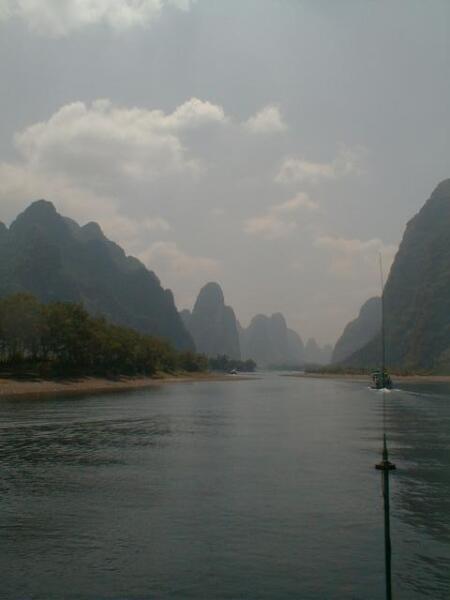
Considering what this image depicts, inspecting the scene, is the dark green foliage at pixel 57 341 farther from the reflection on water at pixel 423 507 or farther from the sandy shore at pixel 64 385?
the reflection on water at pixel 423 507

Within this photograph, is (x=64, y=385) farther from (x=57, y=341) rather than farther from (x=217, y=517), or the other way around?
(x=217, y=517)

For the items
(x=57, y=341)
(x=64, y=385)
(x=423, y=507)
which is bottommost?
(x=423, y=507)

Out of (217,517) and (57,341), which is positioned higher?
(57,341)

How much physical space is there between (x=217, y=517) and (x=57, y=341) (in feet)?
332

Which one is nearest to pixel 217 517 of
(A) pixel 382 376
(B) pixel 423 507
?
(B) pixel 423 507

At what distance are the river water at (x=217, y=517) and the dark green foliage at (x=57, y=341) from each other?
69122 millimetres

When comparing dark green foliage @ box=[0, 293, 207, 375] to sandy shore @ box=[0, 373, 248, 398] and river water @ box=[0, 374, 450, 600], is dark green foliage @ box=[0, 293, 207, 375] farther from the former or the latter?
river water @ box=[0, 374, 450, 600]

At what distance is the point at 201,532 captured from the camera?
19344 millimetres

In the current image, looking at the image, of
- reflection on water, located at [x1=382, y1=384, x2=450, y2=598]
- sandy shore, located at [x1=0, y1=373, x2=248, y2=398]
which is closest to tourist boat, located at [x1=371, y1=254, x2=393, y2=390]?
reflection on water, located at [x1=382, y1=384, x2=450, y2=598]

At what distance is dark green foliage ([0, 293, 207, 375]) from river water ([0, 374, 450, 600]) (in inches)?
2721

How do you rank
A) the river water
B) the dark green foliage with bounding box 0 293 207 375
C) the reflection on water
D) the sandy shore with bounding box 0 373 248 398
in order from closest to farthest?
the river water
the reflection on water
the sandy shore with bounding box 0 373 248 398
the dark green foliage with bounding box 0 293 207 375

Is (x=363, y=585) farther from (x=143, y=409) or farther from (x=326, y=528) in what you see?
(x=143, y=409)

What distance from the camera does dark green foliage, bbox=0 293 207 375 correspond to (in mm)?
108188

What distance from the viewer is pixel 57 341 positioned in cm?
11681
